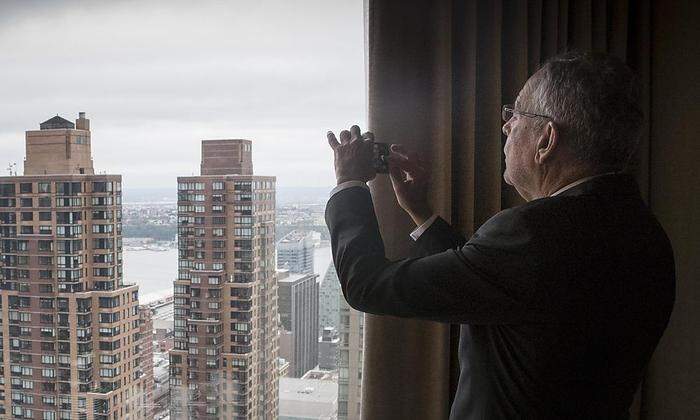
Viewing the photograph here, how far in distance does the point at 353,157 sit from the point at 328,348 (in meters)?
0.74

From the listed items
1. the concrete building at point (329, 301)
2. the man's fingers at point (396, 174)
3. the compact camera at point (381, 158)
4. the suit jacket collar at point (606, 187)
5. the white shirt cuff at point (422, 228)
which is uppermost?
the compact camera at point (381, 158)

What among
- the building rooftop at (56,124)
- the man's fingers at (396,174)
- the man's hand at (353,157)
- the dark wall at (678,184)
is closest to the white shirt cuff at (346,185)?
the man's hand at (353,157)

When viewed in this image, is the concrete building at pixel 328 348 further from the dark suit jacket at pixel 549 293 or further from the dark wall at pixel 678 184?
the dark wall at pixel 678 184

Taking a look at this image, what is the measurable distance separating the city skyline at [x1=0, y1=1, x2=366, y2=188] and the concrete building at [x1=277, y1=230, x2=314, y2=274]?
0.14 meters

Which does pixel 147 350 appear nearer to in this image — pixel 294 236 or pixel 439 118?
pixel 294 236

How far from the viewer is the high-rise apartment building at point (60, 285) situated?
4.42ft

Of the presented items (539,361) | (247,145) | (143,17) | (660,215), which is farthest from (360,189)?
(660,215)

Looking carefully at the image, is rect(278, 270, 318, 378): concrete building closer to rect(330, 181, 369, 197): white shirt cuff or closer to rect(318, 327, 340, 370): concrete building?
rect(318, 327, 340, 370): concrete building

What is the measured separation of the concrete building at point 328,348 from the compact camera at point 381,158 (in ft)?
2.11

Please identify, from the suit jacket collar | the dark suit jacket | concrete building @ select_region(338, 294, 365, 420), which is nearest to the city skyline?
concrete building @ select_region(338, 294, 365, 420)

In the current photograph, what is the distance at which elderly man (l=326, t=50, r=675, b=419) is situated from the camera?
0.86 m

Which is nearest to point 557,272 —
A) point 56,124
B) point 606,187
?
point 606,187

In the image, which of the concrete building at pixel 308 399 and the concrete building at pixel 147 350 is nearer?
the concrete building at pixel 147 350

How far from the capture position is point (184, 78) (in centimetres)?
148
